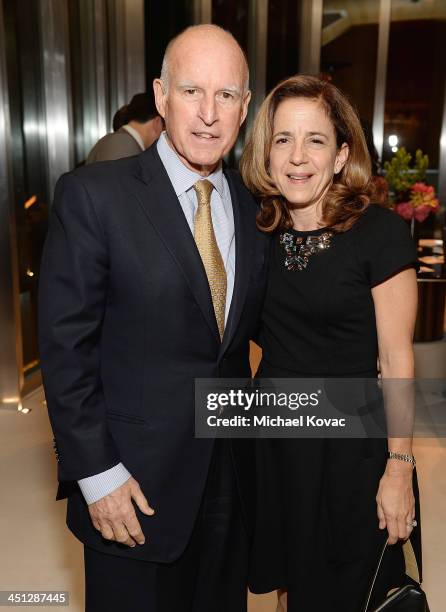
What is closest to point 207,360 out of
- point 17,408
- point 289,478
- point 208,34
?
point 289,478

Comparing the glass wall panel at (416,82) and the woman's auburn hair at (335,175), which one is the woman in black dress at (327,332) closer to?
the woman's auburn hair at (335,175)

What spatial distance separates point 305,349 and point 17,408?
299cm

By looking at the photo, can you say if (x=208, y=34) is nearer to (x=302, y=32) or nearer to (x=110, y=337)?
(x=110, y=337)

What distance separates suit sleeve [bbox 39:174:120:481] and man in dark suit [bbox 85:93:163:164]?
2.93 metres

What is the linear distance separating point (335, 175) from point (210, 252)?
497 millimetres

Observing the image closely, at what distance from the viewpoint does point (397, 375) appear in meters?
1.62

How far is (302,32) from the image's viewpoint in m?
7.79

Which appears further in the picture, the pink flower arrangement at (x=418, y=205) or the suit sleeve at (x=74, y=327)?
the pink flower arrangement at (x=418, y=205)

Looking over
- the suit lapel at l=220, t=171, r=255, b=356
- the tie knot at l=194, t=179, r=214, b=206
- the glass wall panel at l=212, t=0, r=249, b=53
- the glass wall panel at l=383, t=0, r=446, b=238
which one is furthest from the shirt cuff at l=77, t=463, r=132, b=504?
the glass wall panel at l=383, t=0, r=446, b=238

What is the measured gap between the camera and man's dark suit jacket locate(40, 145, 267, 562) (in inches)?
54.5

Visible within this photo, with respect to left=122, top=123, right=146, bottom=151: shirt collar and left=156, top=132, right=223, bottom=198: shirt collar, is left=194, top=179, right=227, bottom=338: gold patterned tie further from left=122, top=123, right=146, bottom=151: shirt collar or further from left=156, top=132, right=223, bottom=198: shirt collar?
left=122, top=123, right=146, bottom=151: shirt collar

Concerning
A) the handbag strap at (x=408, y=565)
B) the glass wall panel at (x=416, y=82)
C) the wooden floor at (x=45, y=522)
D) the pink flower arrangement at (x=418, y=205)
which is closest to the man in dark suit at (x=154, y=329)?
the handbag strap at (x=408, y=565)

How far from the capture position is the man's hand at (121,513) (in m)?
1.45

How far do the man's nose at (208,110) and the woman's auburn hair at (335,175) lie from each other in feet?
0.81
